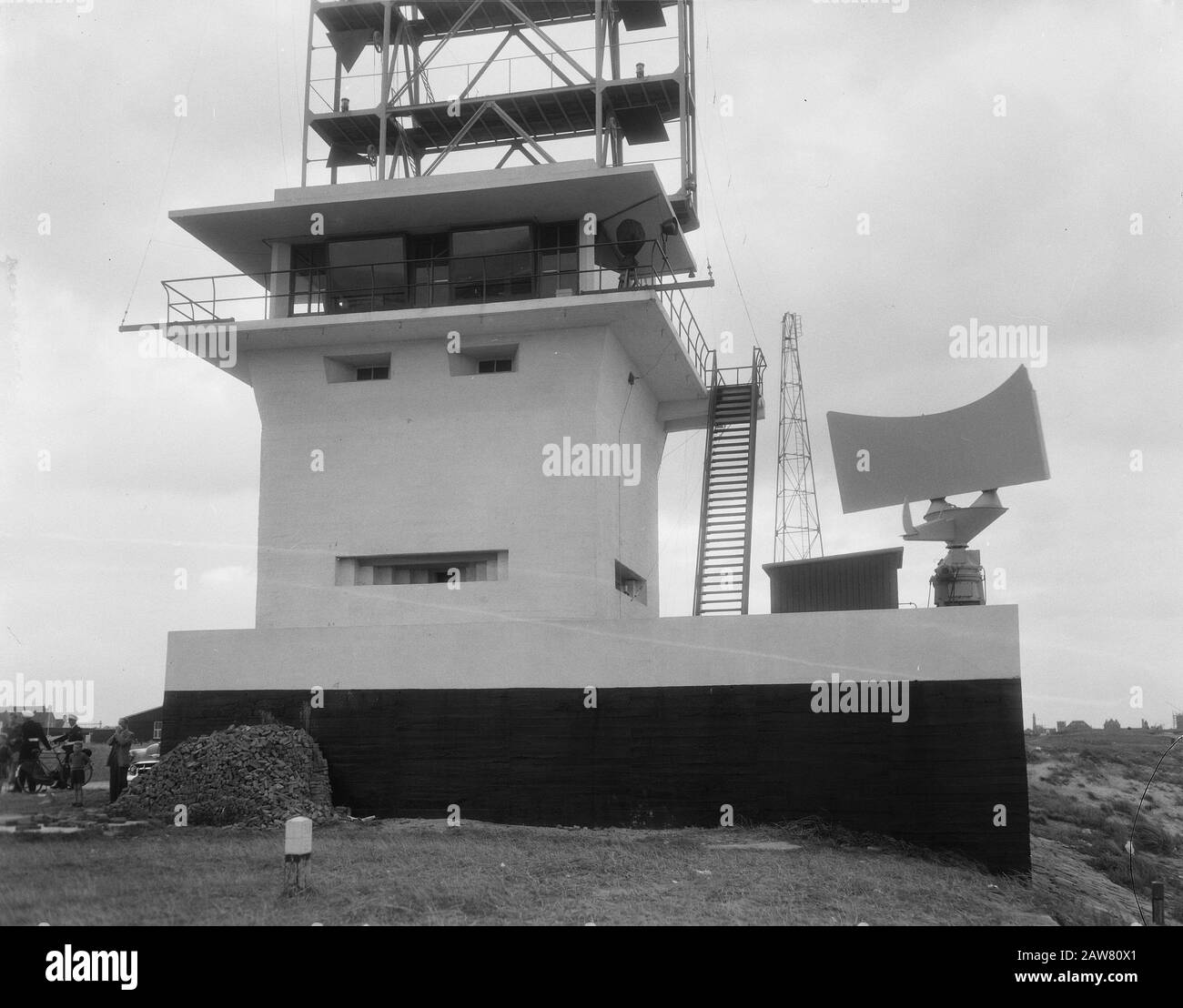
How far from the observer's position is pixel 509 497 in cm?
2056

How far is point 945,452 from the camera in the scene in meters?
17.9

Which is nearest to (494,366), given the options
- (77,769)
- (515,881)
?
(77,769)

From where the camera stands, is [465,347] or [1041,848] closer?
[465,347]

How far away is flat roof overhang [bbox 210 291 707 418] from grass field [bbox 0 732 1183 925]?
8.92m

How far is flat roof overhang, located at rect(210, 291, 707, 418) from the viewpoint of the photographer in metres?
20.0

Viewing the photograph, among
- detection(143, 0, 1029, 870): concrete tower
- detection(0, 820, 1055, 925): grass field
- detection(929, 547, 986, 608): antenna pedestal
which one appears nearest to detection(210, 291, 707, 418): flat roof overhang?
detection(143, 0, 1029, 870): concrete tower

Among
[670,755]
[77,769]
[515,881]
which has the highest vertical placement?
[670,755]

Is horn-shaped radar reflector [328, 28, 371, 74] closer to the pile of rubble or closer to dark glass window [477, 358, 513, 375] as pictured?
dark glass window [477, 358, 513, 375]

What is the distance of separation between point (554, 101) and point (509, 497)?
29.0ft

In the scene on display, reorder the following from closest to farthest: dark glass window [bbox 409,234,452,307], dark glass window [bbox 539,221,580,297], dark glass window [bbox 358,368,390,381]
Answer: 1. dark glass window [bbox 539,221,580,297]
2. dark glass window [bbox 409,234,452,307]
3. dark glass window [bbox 358,368,390,381]

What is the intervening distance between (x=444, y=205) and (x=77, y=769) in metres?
12.4

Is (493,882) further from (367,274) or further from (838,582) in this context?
(367,274)
